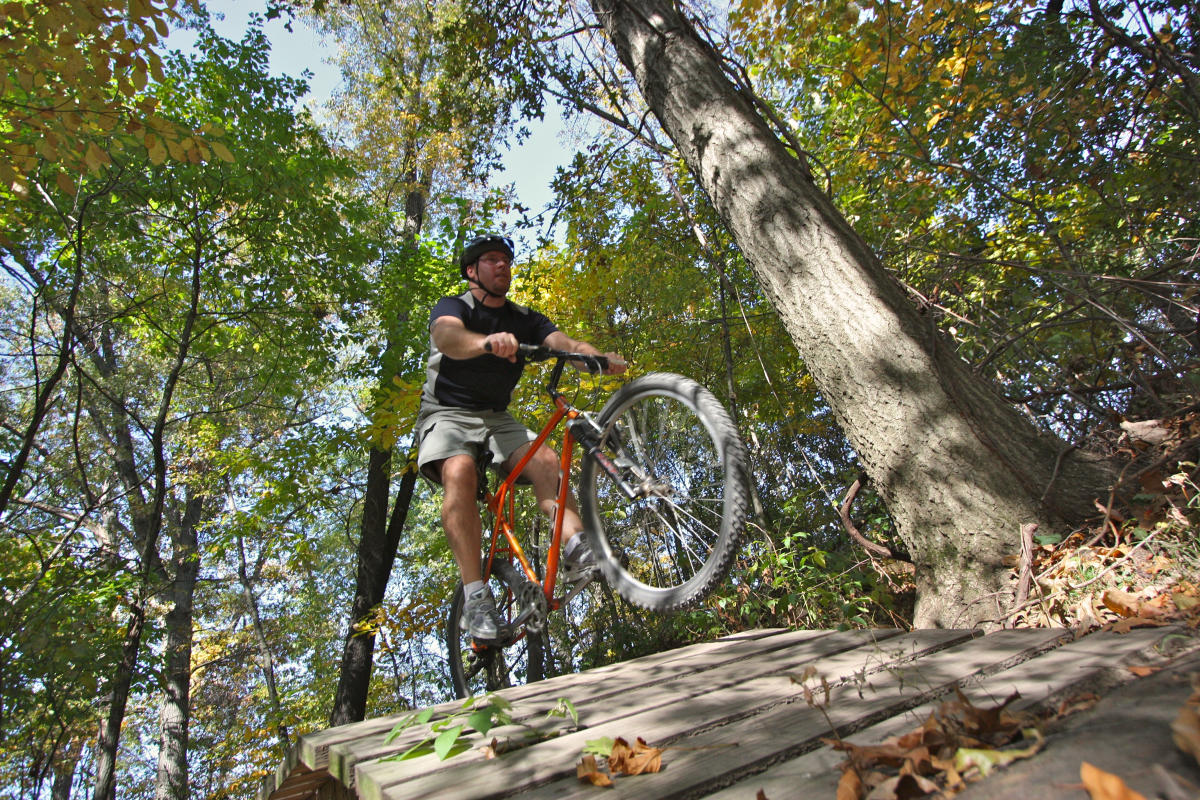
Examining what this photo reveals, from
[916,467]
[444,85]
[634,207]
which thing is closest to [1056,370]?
[916,467]

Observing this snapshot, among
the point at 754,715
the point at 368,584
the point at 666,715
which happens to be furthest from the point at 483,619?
the point at 368,584

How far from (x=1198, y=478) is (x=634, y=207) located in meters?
5.41

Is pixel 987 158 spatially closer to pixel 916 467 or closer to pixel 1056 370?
pixel 1056 370

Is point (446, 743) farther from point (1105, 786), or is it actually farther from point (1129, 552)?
point (1129, 552)

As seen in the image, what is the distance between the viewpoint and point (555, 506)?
2842 millimetres

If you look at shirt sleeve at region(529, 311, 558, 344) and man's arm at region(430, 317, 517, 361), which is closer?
man's arm at region(430, 317, 517, 361)

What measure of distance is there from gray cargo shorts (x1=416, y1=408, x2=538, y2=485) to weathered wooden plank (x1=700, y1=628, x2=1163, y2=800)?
223cm

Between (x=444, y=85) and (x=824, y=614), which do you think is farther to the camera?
(x=444, y=85)

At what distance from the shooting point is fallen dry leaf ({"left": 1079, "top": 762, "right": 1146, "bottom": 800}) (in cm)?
56

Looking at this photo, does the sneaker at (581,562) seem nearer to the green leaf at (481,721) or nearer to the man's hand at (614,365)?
the man's hand at (614,365)

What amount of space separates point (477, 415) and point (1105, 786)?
107 inches

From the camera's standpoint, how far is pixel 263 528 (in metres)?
10.2

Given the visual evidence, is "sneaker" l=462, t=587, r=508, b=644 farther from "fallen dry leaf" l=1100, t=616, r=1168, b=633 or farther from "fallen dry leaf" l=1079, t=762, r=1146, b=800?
"fallen dry leaf" l=1079, t=762, r=1146, b=800

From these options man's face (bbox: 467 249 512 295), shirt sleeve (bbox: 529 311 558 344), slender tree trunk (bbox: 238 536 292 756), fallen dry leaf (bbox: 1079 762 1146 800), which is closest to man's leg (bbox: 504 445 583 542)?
shirt sleeve (bbox: 529 311 558 344)
